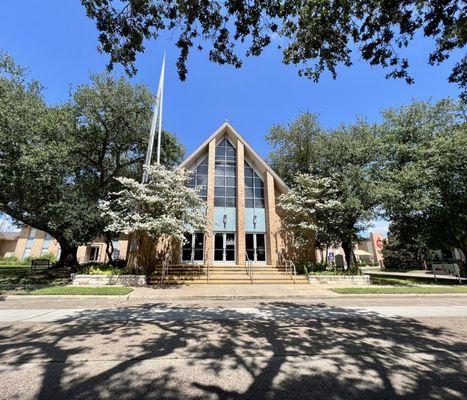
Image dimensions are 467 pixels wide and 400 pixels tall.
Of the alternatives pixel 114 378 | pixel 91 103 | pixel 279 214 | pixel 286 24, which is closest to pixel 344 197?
pixel 279 214

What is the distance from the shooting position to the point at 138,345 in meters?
4.97

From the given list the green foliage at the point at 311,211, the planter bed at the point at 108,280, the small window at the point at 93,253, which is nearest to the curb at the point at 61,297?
the planter bed at the point at 108,280

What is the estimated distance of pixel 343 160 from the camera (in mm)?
19875

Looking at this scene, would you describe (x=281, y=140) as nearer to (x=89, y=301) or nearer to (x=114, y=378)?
(x=89, y=301)

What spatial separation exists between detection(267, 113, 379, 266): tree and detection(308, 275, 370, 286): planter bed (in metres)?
2.99

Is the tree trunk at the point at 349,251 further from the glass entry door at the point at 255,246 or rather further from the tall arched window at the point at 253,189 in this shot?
the tall arched window at the point at 253,189

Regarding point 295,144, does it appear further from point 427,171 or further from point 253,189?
point 427,171

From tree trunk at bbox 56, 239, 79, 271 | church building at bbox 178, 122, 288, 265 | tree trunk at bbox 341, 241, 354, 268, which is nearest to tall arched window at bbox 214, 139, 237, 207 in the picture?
church building at bbox 178, 122, 288, 265

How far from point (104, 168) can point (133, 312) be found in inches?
719

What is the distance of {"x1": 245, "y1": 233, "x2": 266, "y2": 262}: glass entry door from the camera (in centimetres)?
2027

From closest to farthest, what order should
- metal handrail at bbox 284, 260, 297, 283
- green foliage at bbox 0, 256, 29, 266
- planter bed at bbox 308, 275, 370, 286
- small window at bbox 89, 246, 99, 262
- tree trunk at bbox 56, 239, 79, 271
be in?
planter bed at bbox 308, 275, 370, 286, metal handrail at bbox 284, 260, 297, 283, tree trunk at bbox 56, 239, 79, 271, green foliage at bbox 0, 256, 29, 266, small window at bbox 89, 246, 99, 262

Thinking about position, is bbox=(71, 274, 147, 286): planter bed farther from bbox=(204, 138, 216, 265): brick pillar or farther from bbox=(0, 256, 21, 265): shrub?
bbox=(0, 256, 21, 265): shrub

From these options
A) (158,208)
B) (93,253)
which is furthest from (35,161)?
(93,253)

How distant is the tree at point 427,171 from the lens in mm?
16594
